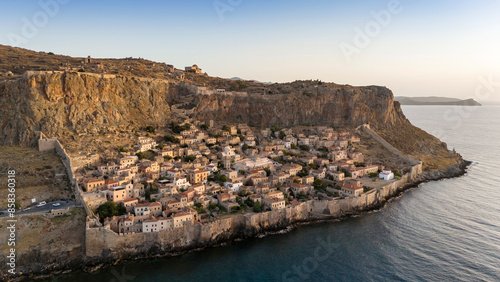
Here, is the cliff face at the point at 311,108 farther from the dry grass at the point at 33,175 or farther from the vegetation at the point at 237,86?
the dry grass at the point at 33,175

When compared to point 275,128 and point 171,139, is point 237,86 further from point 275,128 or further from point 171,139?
point 171,139

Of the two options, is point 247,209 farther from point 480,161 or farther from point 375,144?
A: point 480,161

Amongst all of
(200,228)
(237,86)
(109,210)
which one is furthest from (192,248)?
(237,86)

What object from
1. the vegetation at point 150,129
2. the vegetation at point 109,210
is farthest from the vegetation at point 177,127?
the vegetation at point 109,210

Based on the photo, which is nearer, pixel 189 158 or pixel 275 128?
pixel 189 158

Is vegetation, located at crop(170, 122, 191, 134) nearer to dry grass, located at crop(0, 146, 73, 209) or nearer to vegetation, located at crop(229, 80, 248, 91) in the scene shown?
dry grass, located at crop(0, 146, 73, 209)

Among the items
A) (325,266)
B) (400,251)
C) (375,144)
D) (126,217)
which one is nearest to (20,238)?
(126,217)

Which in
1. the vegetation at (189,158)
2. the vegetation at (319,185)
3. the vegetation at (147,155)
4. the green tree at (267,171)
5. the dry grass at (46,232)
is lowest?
the dry grass at (46,232)
